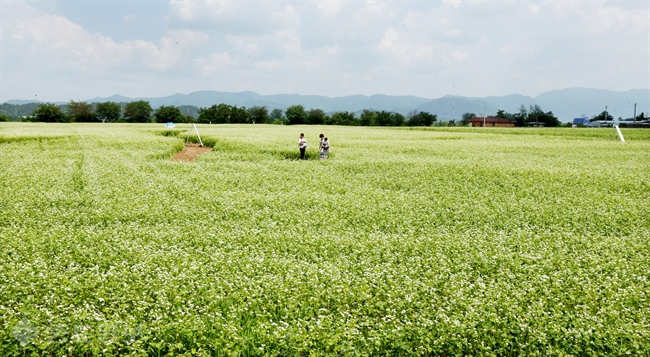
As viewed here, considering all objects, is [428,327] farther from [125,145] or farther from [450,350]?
[125,145]

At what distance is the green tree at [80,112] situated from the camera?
147 m

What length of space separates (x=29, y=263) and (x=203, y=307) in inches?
247

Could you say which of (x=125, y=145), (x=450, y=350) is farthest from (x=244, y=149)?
(x=450, y=350)

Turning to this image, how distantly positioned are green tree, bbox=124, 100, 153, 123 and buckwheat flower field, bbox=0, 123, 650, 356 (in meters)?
141

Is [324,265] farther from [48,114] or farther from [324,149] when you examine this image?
[48,114]

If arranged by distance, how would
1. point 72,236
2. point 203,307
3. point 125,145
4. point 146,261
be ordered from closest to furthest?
point 203,307 → point 146,261 → point 72,236 → point 125,145

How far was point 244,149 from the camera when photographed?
43.8 metres

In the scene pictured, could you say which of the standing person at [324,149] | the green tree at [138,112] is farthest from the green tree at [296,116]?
the standing person at [324,149]

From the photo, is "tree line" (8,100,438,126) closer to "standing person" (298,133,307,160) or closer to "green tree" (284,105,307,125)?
"green tree" (284,105,307,125)

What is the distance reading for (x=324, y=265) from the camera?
1315 cm

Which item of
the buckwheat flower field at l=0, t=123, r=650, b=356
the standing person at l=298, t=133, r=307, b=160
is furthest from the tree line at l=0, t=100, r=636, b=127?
the buckwheat flower field at l=0, t=123, r=650, b=356

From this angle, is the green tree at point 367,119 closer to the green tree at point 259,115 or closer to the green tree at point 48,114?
the green tree at point 259,115

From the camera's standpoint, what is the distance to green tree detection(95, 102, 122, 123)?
161250 millimetres

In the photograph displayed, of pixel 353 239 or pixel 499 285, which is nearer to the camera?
pixel 499 285
